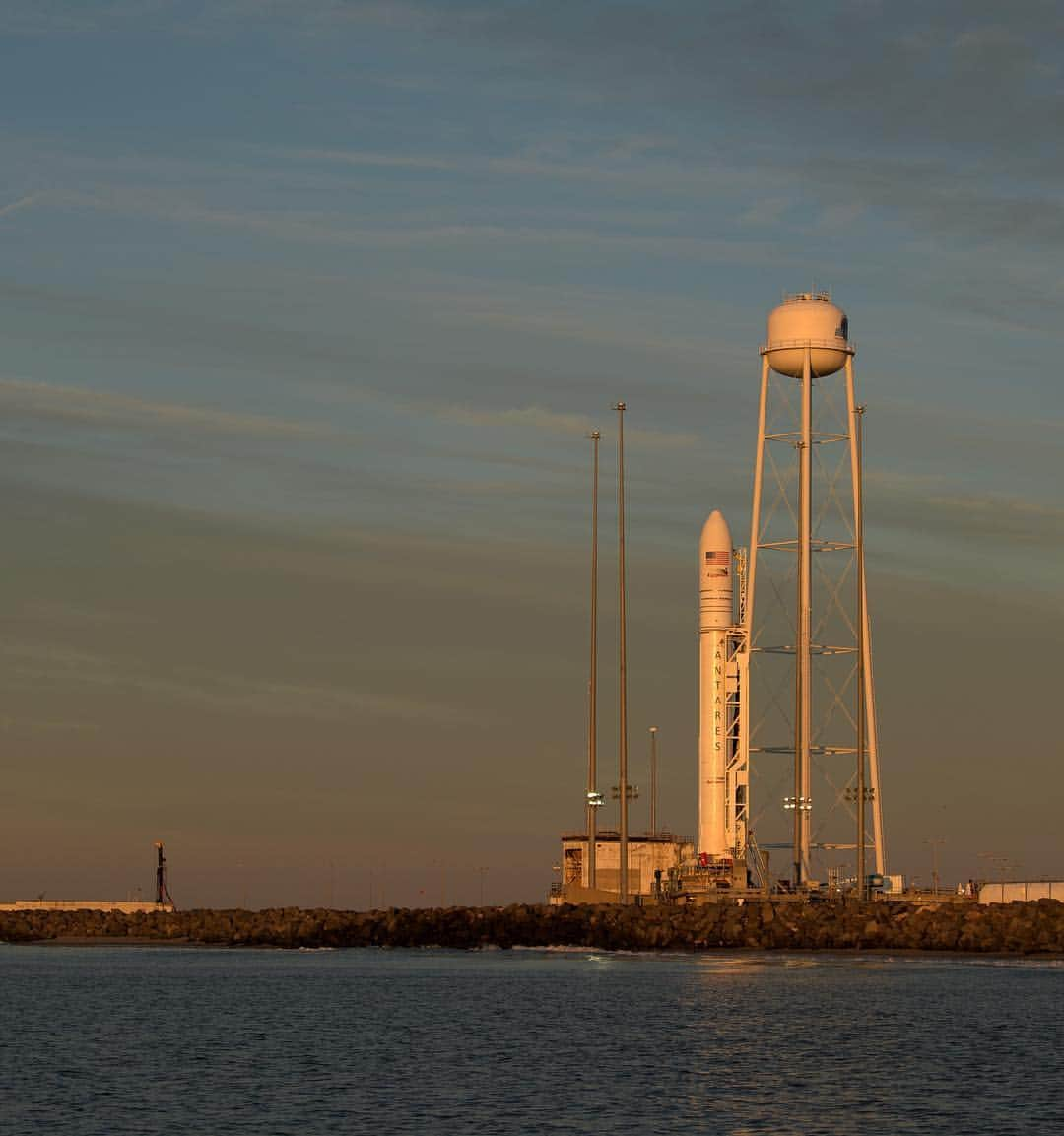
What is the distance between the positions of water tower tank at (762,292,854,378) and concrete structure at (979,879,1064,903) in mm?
32989

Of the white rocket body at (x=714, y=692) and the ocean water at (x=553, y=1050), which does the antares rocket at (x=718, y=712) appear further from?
the ocean water at (x=553, y=1050)

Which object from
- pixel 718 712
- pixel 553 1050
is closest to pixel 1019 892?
pixel 718 712

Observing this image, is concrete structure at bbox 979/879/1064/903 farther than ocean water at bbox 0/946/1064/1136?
Yes

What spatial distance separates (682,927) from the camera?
109000 millimetres

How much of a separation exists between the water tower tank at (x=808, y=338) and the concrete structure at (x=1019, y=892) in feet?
108

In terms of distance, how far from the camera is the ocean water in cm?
4447

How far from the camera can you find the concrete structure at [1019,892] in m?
125

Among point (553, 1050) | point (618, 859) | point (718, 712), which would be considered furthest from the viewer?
point (618, 859)

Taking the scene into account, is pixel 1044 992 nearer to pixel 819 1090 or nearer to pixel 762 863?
pixel 819 1090

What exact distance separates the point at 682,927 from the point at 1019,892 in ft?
96.7

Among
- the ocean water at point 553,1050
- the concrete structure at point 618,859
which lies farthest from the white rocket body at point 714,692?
the ocean water at point 553,1050

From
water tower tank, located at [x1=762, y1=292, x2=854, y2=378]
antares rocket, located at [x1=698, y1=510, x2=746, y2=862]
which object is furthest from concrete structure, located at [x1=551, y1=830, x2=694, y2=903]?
water tower tank, located at [x1=762, y1=292, x2=854, y2=378]

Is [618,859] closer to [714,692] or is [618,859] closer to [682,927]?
[714,692]

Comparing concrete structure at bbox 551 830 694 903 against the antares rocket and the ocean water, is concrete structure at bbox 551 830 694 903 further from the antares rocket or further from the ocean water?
the ocean water
